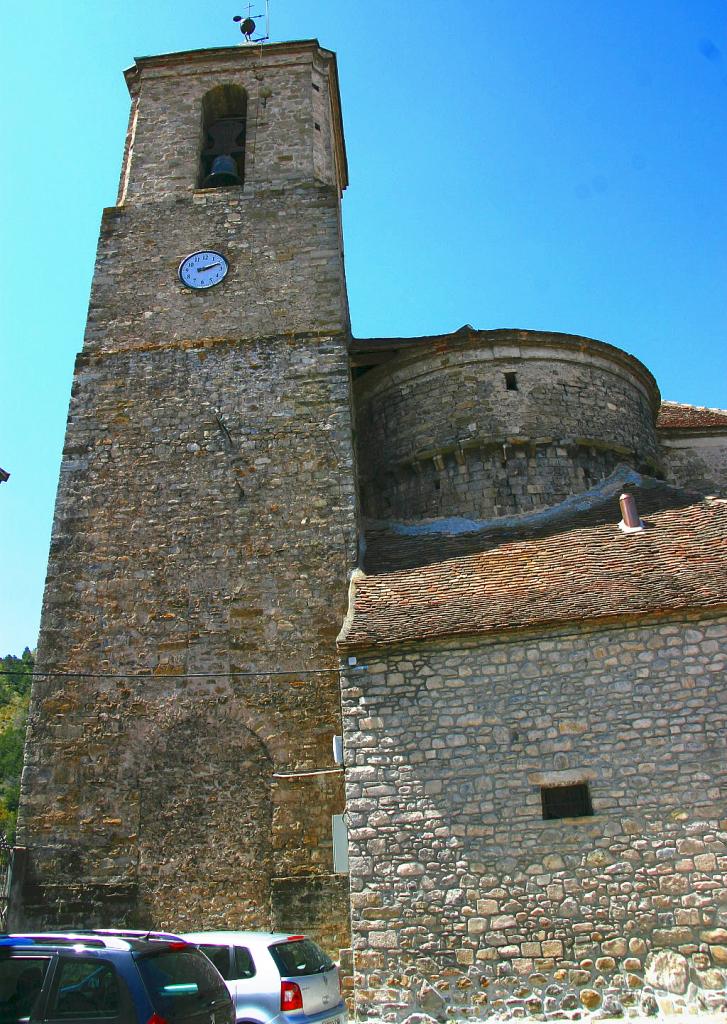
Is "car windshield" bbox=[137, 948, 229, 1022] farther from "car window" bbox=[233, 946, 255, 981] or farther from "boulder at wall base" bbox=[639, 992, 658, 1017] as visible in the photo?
"boulder at wall base" bbox=[639, 992, 658, 1017]

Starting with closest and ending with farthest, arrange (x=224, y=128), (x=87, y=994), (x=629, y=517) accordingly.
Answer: (x=87, y=994)
(x=629, y=517)
(x=224, y=128)

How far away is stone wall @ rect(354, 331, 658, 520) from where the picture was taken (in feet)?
36.9

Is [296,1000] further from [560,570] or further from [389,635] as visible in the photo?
[560,570]

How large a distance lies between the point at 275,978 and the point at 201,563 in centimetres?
565

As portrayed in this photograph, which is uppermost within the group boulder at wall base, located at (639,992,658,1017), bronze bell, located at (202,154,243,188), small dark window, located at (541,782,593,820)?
bronze bell, located at (202,154,243,188)

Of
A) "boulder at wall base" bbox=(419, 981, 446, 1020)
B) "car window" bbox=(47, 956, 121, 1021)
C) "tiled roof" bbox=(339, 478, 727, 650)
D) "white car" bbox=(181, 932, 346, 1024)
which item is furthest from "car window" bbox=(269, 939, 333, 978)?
"tiled roof" bbox=(339, 478, 727, 650)

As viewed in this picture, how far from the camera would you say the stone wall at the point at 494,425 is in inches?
443

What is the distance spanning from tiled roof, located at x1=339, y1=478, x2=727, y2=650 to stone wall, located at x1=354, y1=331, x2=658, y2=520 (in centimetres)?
123

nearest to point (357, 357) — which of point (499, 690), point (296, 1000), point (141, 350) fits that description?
point (141, 350)

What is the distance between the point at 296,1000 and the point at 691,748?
4040mm

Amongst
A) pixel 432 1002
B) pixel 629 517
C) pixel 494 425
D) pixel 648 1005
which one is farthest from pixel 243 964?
pixel 494 425

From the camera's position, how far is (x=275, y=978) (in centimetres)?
544

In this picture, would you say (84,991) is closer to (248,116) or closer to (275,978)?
(275,978)

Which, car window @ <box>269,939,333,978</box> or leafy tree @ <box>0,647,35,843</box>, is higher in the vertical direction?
leafy tree @ <box>0,647,35,843</box>
